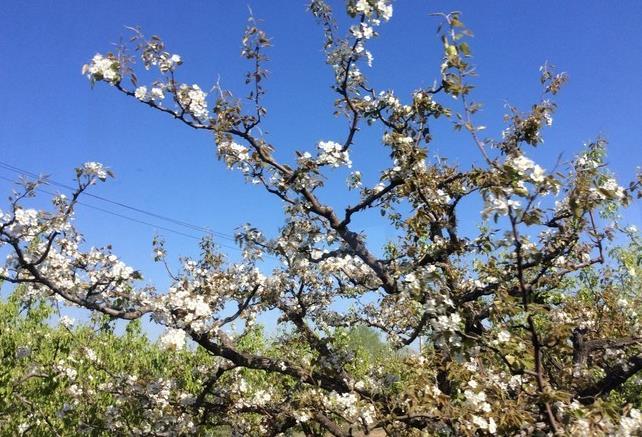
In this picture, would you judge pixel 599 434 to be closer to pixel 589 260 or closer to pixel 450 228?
pixel 450 228

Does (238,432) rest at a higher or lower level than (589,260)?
lower

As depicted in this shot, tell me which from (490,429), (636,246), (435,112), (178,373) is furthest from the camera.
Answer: (636,246)

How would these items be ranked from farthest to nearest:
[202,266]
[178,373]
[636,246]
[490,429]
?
[636,246], [178,373], [202,266], [490,429]

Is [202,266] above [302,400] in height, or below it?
above

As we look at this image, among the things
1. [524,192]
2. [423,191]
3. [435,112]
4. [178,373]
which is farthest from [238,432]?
[524,192]

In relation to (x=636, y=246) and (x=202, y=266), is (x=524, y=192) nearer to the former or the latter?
(x=202, y=266)

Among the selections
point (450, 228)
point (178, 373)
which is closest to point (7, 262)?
point (178, 373)

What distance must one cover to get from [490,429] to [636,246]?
1175 cm

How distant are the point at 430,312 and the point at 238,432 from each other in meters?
3.99

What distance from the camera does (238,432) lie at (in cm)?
575

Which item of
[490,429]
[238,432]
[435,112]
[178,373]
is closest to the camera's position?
[490,429]

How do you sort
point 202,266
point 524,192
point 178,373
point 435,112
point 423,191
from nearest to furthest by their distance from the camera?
1. point 524,192
2. point 423,191
3. point 435,112
4. point 202,266
5. point 178,373

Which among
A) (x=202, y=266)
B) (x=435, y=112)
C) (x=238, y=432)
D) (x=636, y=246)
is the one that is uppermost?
(x=636, y=246)

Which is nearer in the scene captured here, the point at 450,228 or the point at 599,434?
the point at 599,434
